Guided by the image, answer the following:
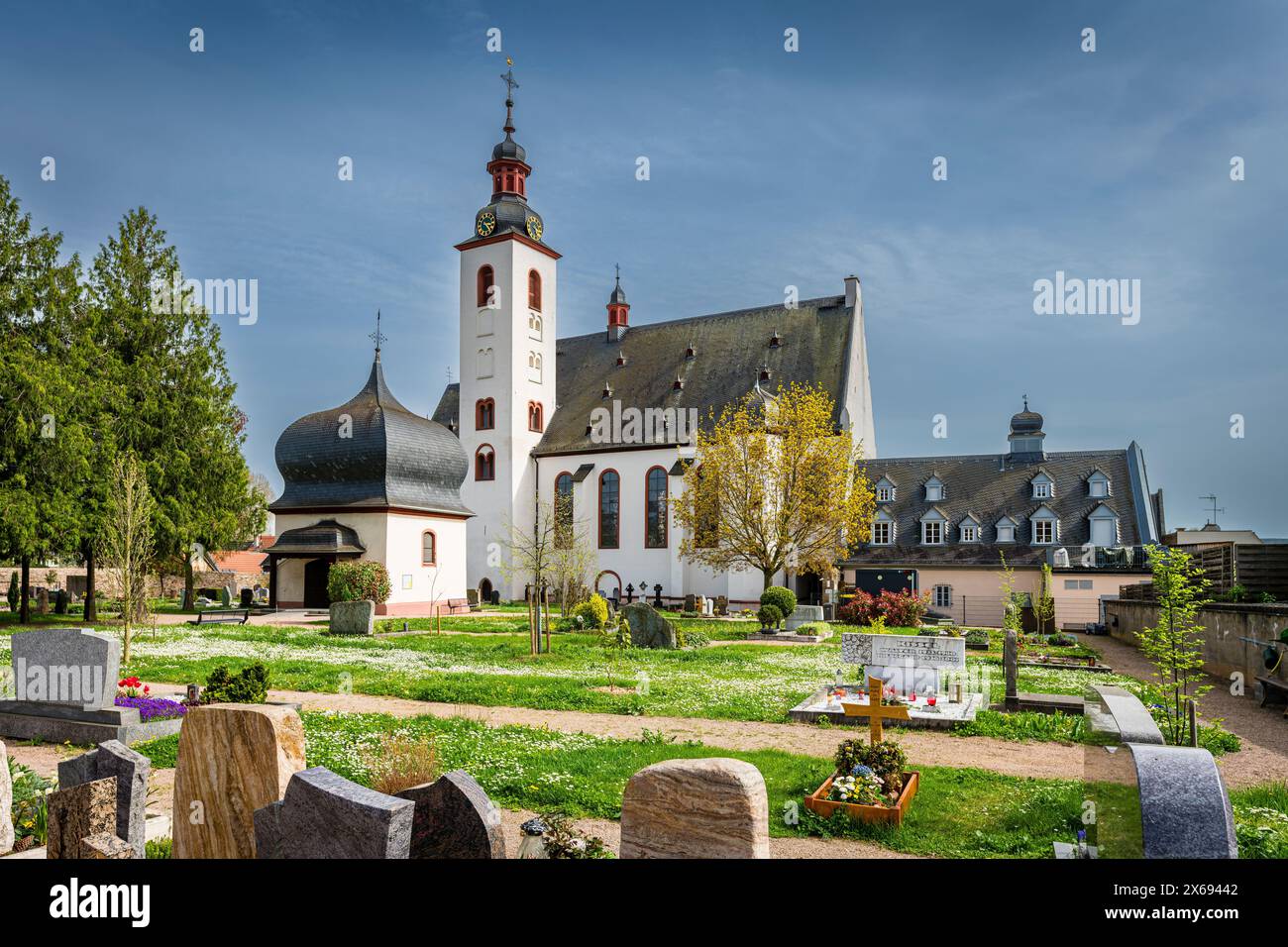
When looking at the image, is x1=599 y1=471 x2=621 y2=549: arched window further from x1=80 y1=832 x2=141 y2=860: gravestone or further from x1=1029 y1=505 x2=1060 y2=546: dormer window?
x1=80 y1=832 x2=141 y2=860: gravestone

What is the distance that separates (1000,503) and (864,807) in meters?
38.3

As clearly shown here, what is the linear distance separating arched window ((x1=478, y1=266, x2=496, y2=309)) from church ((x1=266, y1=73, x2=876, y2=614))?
84mm

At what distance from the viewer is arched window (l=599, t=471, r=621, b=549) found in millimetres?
45531

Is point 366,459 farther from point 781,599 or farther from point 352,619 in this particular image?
point 781,599

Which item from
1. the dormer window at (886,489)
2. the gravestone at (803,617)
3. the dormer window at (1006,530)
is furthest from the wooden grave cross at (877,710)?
the dormer window at (886,489)

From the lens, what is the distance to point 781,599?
1235 inches

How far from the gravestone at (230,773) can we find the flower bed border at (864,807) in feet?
14.5

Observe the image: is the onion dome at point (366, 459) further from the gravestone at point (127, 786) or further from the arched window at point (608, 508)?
the gravestone at point (127, 786)

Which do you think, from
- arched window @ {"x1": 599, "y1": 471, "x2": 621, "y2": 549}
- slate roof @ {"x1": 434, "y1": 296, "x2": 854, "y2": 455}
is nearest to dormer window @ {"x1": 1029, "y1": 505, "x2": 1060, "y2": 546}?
slate roof @ {"x1": 434, "y1": 296, "x2": 854, "y2": 455}

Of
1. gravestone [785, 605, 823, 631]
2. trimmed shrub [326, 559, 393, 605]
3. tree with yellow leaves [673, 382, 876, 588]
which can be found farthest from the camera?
tree with yellow leaves [673, 382, 876, 588]

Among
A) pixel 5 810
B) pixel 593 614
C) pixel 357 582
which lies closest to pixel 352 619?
pixel 593 614

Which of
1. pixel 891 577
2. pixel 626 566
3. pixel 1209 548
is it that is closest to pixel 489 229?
pixel 626 566
